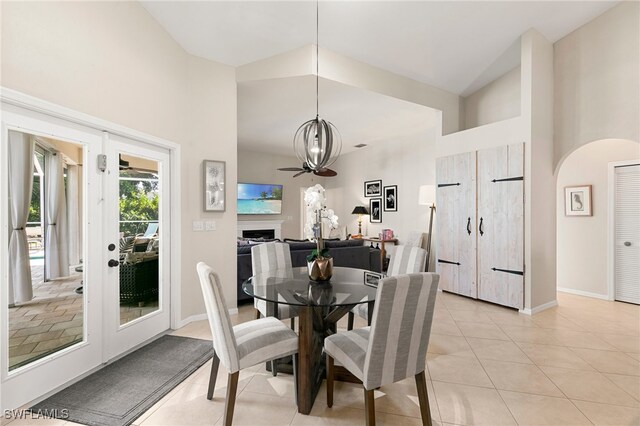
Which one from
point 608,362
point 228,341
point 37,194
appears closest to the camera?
point 228,341

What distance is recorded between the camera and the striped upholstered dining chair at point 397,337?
1.48 metres

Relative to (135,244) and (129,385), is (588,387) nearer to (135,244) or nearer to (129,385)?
(129,385)

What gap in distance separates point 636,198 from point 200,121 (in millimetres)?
5711

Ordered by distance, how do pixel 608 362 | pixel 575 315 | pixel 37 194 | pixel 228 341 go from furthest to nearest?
pixel 575 315 < pixel 608 362 < pixel 37 194 < pixel 228 341

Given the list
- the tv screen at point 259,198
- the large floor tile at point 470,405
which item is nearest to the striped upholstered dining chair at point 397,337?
the large floor tile at point 470,405

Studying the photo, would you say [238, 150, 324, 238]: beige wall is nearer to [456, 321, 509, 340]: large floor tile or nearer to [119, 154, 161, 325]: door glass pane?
[119, 154, 161, 325]: door glass pane

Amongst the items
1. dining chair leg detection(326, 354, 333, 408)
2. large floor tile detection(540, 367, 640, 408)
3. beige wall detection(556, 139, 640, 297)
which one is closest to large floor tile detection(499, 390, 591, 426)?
large floor tile detection(540, 367, 640, 408)

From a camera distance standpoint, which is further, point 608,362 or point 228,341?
point 608,362

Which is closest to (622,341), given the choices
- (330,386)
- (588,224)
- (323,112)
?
(588,224)

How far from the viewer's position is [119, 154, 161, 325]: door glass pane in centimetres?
270

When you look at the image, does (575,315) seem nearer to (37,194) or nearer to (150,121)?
(150,121)

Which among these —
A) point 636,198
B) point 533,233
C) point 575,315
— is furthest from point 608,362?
point 636,198

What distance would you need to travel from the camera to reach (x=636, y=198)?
3980mm

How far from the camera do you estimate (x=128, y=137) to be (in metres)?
2.66
